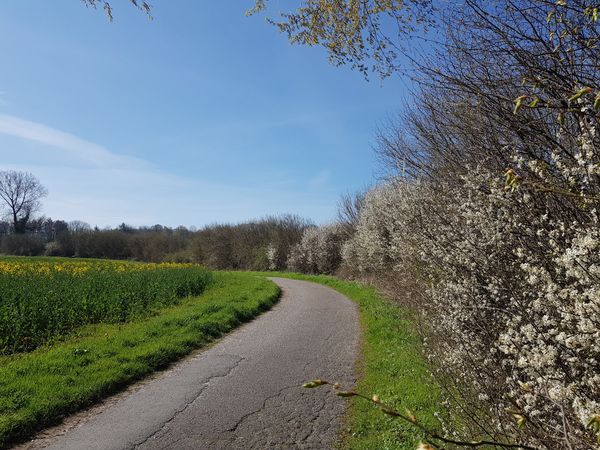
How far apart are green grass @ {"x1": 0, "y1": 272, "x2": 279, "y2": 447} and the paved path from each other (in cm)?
35

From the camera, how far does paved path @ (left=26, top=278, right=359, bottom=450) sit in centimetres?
554

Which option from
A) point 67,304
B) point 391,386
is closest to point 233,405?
point 391,386

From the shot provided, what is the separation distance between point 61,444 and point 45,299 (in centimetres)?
772

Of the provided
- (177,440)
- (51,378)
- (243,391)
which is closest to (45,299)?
(51,378)

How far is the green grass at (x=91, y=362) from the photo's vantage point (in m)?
6.03

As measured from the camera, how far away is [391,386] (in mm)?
7312

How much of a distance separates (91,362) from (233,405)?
128 inches

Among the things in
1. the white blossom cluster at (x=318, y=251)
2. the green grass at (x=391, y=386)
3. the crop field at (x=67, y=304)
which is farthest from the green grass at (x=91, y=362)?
the white blossom cluster at (x=318, y=251)

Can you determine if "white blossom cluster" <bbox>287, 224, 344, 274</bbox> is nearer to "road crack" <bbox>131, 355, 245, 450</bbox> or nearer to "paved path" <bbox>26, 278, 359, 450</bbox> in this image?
"paved path" <bbox>26, 278, 359, 450</bbox>

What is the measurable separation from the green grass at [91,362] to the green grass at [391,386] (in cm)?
384

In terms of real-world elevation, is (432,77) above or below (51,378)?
above

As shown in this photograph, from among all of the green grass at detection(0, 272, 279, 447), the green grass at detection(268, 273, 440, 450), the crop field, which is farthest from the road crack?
the crop field

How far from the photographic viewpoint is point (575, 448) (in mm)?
2451

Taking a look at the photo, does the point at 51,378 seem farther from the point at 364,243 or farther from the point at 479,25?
the point at 364,243
